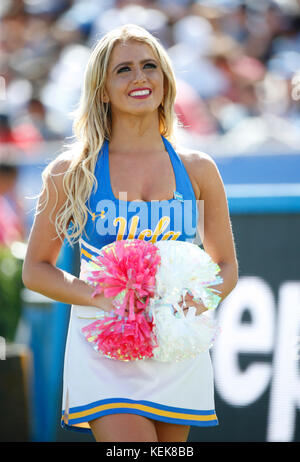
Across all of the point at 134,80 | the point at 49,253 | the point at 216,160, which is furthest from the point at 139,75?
the point at 216,160

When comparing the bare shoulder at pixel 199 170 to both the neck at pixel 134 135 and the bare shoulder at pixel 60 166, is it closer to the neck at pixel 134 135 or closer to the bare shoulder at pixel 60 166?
the neck at pixel 134 135

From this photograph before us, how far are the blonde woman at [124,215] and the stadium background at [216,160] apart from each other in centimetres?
35

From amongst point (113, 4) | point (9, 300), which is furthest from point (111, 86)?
point (113, 4)

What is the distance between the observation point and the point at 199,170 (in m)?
2.51

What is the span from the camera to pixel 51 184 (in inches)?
95.0

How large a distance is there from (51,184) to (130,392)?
2.35ft

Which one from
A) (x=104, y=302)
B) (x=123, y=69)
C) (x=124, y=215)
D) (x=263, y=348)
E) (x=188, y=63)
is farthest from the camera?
(x=188, y=63)

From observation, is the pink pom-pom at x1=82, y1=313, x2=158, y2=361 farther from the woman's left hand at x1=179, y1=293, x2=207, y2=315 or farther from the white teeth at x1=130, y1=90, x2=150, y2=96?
the white teeth at x1=130, y1=90, x2=150, y2=96

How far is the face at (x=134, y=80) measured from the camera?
2.43 metres

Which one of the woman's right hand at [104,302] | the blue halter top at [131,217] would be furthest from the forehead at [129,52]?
the woman's right hand at [104,302]

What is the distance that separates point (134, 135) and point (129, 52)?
277mm

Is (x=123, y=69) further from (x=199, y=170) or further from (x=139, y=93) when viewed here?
(x=199, y=170)

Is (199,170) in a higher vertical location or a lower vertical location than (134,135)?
lower

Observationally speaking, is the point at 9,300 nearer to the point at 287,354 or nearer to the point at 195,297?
the point at 287,354
